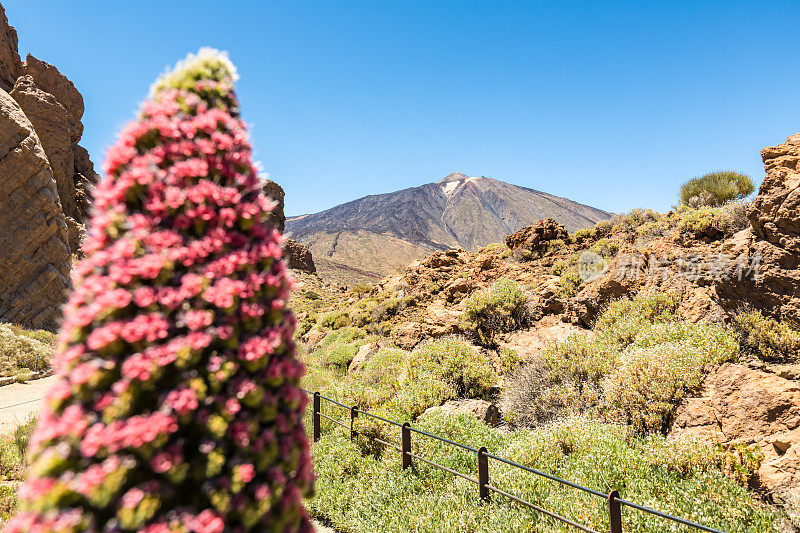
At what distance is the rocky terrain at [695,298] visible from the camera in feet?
15.7

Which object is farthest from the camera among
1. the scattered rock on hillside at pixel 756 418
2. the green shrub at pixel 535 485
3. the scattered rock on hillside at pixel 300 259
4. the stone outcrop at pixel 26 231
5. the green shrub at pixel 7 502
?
the scattered rock on hillside at pixel 300 259

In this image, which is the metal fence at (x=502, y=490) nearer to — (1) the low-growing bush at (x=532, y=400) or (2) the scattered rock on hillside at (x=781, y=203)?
(1) the low-growing bush at (x=532, y=400)

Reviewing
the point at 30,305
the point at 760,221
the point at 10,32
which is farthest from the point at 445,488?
the point at 10,32

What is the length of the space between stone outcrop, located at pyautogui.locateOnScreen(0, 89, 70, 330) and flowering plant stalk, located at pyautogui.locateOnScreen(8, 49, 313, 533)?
1884 cm

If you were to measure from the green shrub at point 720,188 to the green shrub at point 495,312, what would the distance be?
6.79 metres

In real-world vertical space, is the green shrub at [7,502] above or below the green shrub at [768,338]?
below

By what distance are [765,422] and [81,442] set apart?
6.48 meters

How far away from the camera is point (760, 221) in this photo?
20.7ft

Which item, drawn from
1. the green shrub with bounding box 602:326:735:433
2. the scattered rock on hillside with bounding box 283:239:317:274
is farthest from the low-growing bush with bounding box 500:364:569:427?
the scattered rock on hillside with bounding box 283:239:317:274

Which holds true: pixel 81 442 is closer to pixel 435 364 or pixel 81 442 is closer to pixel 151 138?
pixel 151 138

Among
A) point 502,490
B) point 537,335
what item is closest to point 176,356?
point 502,490

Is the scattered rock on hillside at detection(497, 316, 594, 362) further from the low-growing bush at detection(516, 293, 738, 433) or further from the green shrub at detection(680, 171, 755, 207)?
the green shrub at detection(680, 171, 755, 207)

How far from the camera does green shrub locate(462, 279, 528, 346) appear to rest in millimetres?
10930

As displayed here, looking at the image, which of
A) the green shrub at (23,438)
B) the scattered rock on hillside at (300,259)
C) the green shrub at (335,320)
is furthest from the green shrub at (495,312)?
the scattered rock on hillside at (300,259)
